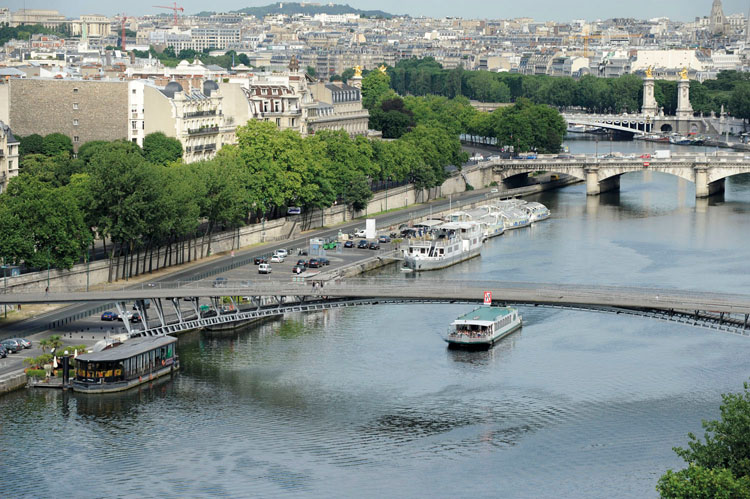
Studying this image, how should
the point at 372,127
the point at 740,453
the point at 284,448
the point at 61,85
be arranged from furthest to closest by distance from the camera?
the point at 372,127, the point at 61,85, the point at 284,448, the point at 740,453

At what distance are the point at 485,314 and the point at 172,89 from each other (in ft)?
97.9

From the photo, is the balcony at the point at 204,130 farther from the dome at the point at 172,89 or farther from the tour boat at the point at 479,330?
the tour boat at the point at 479,330

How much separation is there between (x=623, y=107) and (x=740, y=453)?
450 feet

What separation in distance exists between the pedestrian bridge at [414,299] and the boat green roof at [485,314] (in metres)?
2.52

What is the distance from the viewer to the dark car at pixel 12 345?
4722cm

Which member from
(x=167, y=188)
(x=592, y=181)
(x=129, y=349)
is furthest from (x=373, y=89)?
(x=129, y=349)

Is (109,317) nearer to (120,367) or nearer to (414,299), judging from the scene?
(120,367)

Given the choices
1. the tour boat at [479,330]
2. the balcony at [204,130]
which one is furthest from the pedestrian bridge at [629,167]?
the tour boat at [479,330]

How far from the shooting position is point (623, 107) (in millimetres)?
167125

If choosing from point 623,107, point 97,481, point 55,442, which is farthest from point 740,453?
point 623,107

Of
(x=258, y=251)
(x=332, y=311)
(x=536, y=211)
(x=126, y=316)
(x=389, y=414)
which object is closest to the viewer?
(x=389, y=414)

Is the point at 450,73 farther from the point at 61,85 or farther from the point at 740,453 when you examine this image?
the point at 740,453

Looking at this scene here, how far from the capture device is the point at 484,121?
119 metres

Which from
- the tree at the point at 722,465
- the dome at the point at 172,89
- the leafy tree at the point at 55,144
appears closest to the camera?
the tree at the point at 722,465
